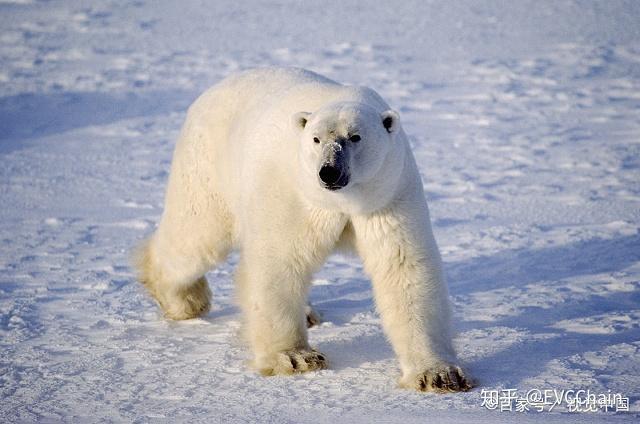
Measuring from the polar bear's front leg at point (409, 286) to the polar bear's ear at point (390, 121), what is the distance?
33 cm

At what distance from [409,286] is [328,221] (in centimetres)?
43

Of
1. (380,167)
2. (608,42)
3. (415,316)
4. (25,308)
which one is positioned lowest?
(25,308)

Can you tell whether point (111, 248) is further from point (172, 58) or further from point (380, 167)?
point (172, 58)

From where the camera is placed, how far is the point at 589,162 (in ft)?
24.4

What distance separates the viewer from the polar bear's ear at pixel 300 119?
11.6ft

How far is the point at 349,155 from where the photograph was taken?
3301mm

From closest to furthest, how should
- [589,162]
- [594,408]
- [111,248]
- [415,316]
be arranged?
[594,408] < [415,316] < [111,248] < [589,162]

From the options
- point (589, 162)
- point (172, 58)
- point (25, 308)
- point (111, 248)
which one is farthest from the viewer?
point (172, 58)

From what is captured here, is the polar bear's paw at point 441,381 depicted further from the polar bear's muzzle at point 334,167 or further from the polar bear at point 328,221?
the polar bear's muzzle at point 334,167

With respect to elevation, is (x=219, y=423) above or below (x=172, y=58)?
below

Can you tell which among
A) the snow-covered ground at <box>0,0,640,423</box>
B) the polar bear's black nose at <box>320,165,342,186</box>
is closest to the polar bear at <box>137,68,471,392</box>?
the polar bear's black nose at <box>320,165,342,186</box>

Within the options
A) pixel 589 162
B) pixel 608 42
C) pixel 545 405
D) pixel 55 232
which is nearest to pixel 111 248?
pixel 55 232

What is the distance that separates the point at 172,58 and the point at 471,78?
12.7 ft

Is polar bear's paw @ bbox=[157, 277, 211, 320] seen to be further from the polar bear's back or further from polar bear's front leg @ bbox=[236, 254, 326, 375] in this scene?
polar bear's front leg @ bbox=[236, 254, 326, 375]
